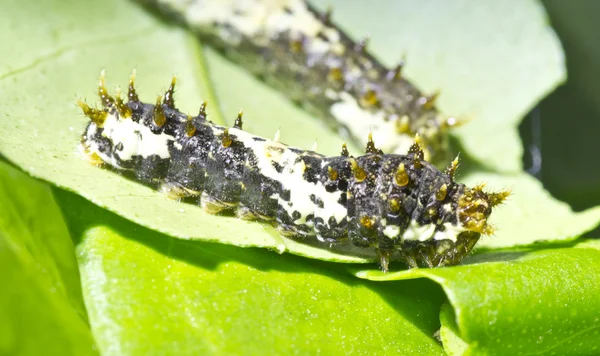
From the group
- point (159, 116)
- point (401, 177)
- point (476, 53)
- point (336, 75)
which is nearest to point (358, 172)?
point (401, 177)

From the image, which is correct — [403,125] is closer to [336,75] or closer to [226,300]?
[336,75]

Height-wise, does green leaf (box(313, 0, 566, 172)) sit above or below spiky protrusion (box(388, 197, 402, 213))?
above

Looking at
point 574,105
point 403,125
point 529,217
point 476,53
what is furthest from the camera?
point 574,105

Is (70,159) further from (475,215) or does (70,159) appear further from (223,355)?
(475,215)

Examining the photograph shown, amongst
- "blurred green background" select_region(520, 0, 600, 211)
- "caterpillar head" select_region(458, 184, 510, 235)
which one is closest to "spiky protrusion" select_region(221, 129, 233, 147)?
"caterpillar head" select_region(458, 184, 510, 235)

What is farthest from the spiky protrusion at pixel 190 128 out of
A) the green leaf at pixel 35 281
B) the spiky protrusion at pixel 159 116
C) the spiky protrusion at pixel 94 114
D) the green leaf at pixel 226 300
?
the green leaf at pixel 35 281

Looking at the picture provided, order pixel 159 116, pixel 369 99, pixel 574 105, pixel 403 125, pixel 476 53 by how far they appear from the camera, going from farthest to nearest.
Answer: pixel 574 105 → pixel 476 53 → pixel 369 99 → pixel 403 125 → pixel 159 116

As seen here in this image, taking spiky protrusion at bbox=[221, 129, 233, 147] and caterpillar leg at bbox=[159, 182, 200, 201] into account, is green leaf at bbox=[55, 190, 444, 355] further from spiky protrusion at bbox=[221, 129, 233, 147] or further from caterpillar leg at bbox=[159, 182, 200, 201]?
spiky protrusion at bbox=[221, 129, 233, 147]
